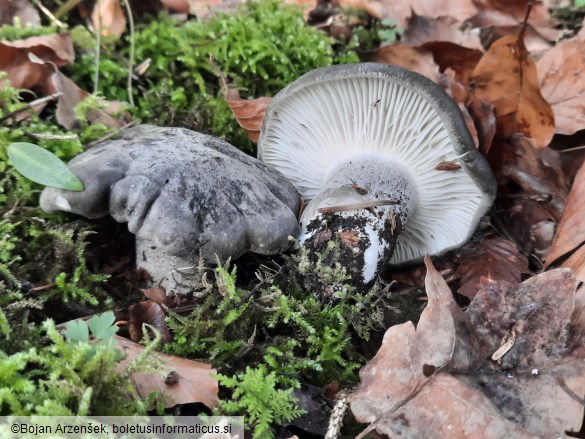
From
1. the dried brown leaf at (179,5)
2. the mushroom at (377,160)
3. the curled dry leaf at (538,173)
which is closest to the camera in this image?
the mushroom at (377,160)

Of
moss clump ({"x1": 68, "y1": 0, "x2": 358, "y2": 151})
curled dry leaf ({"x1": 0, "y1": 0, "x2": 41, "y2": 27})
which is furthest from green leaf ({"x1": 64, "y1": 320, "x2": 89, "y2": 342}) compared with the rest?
curled dry leaf ({"x1": 0, "y1": 0, "x2": 41, "y2": 27})

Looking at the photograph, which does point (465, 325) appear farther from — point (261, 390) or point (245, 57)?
point (245, 57)

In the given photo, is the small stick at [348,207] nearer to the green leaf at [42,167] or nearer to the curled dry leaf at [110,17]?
the green leaf at [42,167]

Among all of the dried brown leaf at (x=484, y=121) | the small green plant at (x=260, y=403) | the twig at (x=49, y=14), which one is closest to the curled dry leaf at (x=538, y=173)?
the dried brown leaf at (x=484, y=121)

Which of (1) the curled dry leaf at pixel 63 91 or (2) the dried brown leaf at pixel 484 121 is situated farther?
(2) the dried brown leaf at pixel 484 121

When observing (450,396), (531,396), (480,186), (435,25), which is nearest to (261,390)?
(450,396)

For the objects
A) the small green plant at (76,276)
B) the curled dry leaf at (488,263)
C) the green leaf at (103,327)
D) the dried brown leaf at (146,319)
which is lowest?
the curled dry leaf at (488,263)

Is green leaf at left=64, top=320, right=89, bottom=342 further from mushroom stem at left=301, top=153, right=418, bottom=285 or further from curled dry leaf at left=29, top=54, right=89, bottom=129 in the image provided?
curled dry leaf at left=29, top=54, right=89, bottom=129
